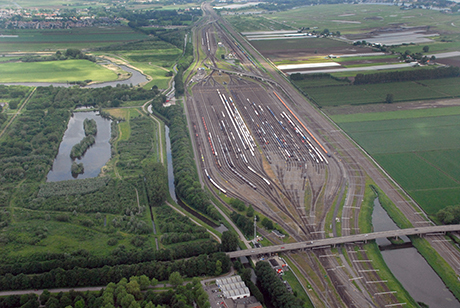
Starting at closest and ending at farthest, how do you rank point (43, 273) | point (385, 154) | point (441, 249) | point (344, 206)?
point (43, 273)
point (441, 249)
point (344, 206)
point (385, 154)

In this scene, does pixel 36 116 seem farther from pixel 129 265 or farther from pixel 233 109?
pixel 129 265

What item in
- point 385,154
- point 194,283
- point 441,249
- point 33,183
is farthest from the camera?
point 385,154

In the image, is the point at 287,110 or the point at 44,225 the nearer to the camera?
the point at 44,225

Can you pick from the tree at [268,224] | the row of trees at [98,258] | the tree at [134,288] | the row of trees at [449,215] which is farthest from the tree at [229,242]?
the row of trees at [449,215]

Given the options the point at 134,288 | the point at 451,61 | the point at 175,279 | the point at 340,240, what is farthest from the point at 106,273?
the point at 451,61

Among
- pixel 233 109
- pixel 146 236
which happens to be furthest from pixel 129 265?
pixel 233 109

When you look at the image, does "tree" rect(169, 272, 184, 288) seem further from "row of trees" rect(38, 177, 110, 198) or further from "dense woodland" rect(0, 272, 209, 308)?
"row of trees" rect(38, 177, 110, 198)
